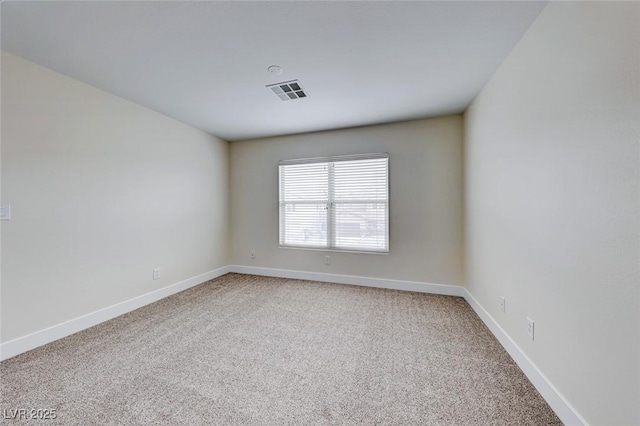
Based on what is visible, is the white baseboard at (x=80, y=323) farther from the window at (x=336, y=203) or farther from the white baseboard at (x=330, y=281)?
the window at (x=336, y=203)

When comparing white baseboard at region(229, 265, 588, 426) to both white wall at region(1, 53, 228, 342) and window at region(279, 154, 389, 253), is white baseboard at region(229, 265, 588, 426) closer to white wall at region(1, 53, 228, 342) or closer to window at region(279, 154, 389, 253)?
window at region(279, 154, 389, 253)

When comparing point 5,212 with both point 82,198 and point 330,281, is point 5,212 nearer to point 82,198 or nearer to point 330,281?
point 82,198

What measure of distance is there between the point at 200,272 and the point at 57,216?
1945mm

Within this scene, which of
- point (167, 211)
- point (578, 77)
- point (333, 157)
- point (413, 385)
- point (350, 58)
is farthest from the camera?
point (333, 157)

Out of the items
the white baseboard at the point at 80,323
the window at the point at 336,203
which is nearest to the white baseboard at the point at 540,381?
the window at the point at 336,203

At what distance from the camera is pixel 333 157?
3.84 m

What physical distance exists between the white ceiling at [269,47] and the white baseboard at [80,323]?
2.29m

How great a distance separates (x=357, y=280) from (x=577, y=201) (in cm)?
283

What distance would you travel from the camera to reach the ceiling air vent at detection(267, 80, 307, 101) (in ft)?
8.00

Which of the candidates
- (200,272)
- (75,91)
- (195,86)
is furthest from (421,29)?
(200,272)

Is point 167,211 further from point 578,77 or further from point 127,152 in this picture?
point 578,77

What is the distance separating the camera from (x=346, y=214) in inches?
151

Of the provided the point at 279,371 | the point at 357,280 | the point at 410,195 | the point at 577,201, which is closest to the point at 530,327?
the point at 577,201

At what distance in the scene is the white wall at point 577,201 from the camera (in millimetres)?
1001
